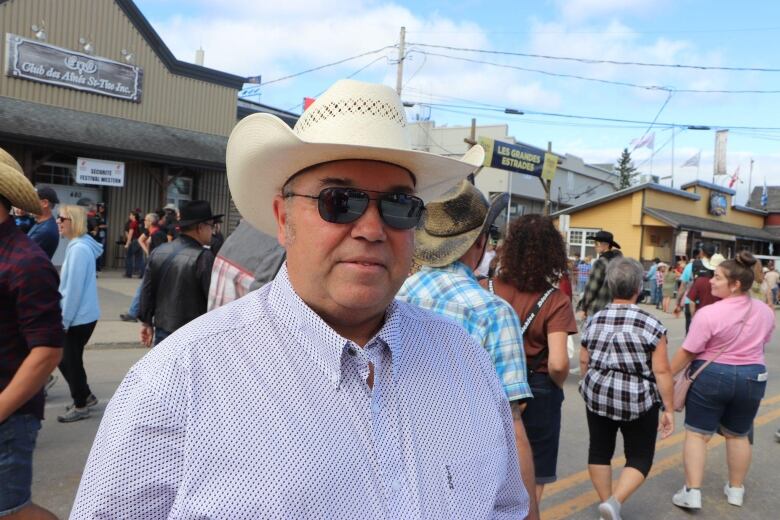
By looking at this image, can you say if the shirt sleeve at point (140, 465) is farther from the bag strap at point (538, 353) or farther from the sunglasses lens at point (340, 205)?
the bag strap at point (538, 353)

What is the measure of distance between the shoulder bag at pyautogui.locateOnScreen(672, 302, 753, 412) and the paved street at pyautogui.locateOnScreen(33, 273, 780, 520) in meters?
0.75

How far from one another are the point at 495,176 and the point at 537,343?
40.0 meters

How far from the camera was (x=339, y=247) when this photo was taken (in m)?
1.56

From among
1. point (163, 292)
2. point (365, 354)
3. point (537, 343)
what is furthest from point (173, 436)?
point (163, 292)

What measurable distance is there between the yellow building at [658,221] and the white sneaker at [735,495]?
2377 centimetres

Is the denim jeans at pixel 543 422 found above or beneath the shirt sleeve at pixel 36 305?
beneath

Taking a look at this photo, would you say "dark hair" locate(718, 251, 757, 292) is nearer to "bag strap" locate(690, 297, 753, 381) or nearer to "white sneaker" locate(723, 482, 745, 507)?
"bag strap" locate(690, 297, 753, 381)

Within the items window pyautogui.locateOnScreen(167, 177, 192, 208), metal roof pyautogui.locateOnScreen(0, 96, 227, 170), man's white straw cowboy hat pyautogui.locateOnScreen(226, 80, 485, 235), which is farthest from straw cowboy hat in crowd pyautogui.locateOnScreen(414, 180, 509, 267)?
window pyautogui.locateOnScreen(167, 177, 192, 208)

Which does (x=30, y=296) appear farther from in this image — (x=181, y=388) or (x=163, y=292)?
(x=163, y=292)

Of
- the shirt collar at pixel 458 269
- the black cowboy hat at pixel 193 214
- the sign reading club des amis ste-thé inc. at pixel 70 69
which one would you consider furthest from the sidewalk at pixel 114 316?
the shirt collar at pixel 458 269

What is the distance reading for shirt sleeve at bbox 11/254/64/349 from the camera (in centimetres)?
259

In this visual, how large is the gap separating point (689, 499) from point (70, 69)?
724 inches

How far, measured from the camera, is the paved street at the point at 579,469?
445 cm

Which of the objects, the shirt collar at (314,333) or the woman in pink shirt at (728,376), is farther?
the woman in pink shirt at (728,376)
